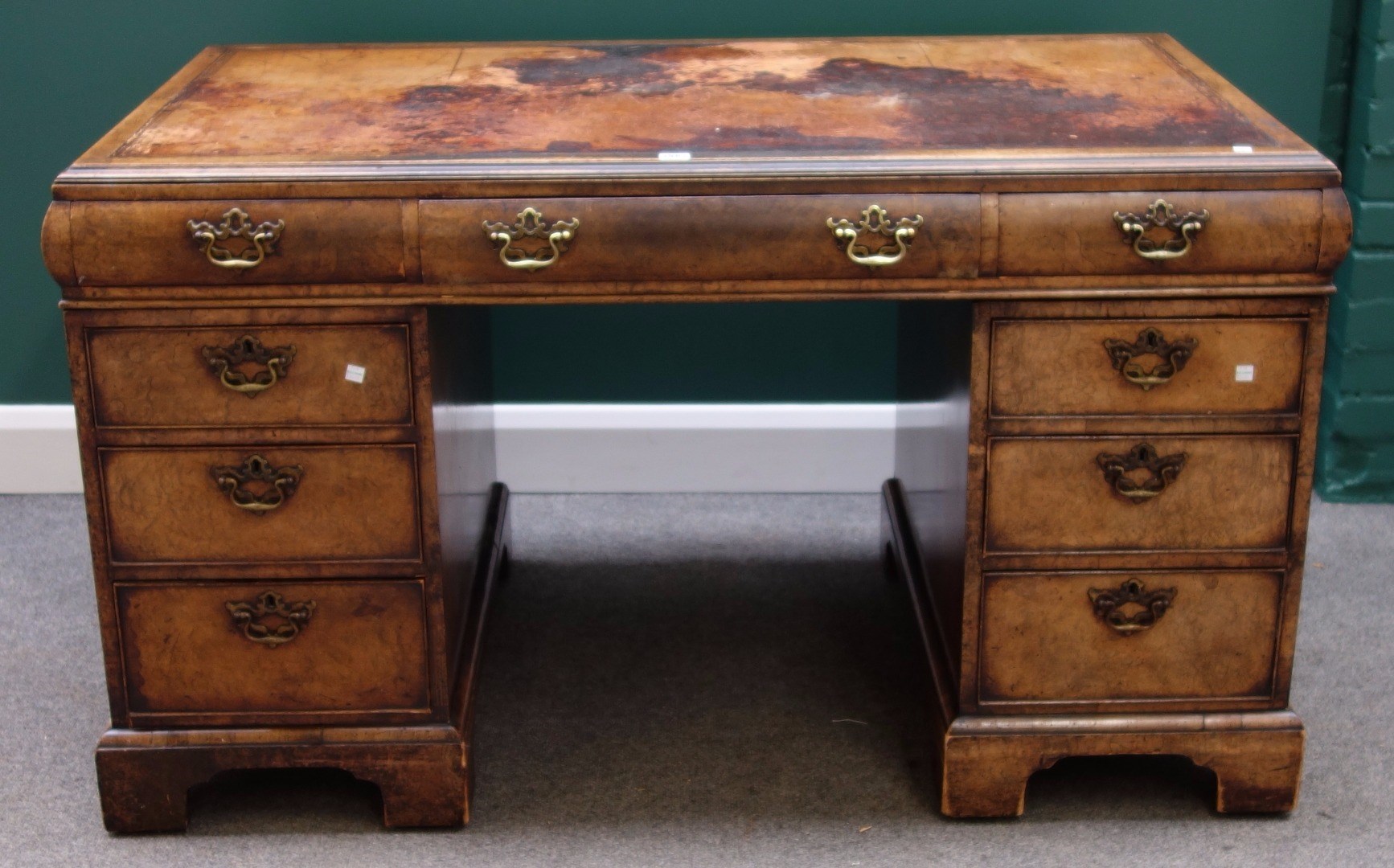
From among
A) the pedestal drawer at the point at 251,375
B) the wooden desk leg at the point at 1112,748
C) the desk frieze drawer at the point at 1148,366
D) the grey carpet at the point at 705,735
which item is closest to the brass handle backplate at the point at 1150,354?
the desk frieze drawer at the point at 1148,366

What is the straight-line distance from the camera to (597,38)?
285 cm

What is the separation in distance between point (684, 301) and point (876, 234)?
236 mm

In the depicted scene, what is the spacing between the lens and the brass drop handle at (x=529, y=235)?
193 cm

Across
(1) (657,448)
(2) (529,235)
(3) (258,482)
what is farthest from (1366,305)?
(3) (258,482)

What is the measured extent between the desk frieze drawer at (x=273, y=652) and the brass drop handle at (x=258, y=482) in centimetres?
11

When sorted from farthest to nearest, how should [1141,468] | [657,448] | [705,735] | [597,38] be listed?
[657,448]
[597,38]
[705,735]
[1141,468]

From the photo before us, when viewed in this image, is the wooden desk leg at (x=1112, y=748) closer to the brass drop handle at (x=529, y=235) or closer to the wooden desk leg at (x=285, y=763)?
the wooden desk leg at (x=285, y=763)

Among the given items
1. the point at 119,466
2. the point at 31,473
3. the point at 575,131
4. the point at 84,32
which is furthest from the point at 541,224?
the point at 31,473

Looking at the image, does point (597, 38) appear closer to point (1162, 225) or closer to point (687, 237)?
point (687, 237)

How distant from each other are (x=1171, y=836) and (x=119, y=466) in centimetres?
140

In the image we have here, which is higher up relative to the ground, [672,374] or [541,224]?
[541,224]

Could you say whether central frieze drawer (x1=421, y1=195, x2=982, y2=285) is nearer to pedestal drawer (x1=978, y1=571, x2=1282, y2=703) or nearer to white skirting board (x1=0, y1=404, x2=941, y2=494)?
pedestal drawer (x1=978, y1=571, x2=1282, y2=703)

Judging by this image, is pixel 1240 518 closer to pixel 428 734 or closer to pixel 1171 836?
pixel 1171 836

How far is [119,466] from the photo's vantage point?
203cm
